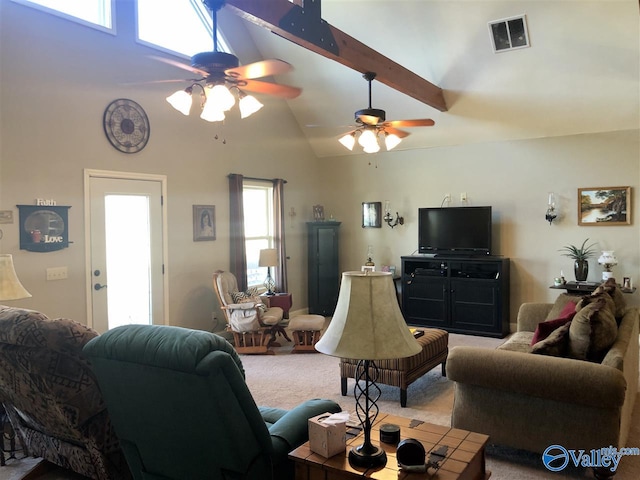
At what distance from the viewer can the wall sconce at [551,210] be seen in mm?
6383

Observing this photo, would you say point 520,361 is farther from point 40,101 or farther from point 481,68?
point 40,101

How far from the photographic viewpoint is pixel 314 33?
12.7ft

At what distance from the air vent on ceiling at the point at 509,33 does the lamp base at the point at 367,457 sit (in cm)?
467

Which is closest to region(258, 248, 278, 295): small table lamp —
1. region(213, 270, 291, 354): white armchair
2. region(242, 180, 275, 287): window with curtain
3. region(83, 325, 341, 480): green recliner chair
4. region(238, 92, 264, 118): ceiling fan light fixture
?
region(242, 180, 275, 287): window with curtain

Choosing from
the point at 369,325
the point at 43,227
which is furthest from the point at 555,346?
the point at 43,227

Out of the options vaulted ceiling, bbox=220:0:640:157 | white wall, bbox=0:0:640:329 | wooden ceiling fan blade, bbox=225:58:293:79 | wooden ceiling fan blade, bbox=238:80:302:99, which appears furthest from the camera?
vaulted ceiling, bbox=220:0:640:157

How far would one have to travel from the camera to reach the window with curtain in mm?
7000

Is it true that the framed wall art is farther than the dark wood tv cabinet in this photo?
Yes

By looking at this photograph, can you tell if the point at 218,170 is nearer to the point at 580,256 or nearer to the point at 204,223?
the point at 204,223

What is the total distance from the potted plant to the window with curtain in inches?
159

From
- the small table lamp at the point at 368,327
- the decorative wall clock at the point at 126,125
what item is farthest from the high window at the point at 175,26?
the small table lamp at the point at 368,327

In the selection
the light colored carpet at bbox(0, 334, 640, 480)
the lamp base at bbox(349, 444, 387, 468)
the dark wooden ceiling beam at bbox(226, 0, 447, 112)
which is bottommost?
the light colored carpet at bbox(0, 334, 640, 480)

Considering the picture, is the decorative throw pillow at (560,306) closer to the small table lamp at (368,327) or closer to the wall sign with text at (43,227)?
the small table lamp at (368,327)

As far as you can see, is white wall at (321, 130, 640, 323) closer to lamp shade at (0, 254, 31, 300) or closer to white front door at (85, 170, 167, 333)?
white front door at (85, 170, 167, 333)
